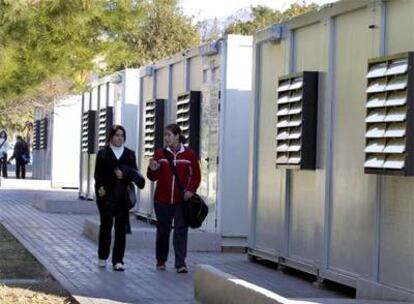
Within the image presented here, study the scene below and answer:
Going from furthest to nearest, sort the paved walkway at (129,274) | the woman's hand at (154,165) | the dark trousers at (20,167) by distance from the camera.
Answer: the dark trousers at (20,167) < the woman's hand at (154,165) < the paved walkway at (129,274)

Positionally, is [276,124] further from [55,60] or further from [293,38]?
[55,60]

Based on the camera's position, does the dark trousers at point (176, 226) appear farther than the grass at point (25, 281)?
Yes

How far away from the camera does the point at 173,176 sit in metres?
12.3

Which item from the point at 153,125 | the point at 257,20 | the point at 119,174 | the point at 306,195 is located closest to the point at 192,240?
the point at 119,174

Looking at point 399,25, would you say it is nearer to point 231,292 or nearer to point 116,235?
point 231,292

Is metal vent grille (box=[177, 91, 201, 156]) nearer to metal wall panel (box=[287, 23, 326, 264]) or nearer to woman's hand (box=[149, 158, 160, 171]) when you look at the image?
woman's hand (box=[149, 158, 160, 171])

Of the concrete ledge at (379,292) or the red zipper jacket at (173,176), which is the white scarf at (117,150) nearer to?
the red zipper jacket at (173,176)

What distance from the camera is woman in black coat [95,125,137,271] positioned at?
41.0ft

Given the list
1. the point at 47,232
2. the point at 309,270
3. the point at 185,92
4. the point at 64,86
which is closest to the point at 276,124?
the point at 309,270

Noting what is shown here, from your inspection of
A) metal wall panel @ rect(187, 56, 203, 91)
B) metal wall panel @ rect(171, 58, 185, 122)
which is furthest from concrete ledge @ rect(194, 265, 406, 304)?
metal wall panel @ rect(171, 58, 185, 122)

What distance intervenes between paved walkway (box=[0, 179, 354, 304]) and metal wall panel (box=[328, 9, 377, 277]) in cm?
55

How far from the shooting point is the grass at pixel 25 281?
1008cm

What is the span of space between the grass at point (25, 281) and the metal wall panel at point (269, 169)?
2692 mm

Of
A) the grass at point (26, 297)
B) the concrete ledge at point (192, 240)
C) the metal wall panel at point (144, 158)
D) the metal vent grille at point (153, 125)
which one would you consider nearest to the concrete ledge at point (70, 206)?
the metal wall panel at point (144, 158)
